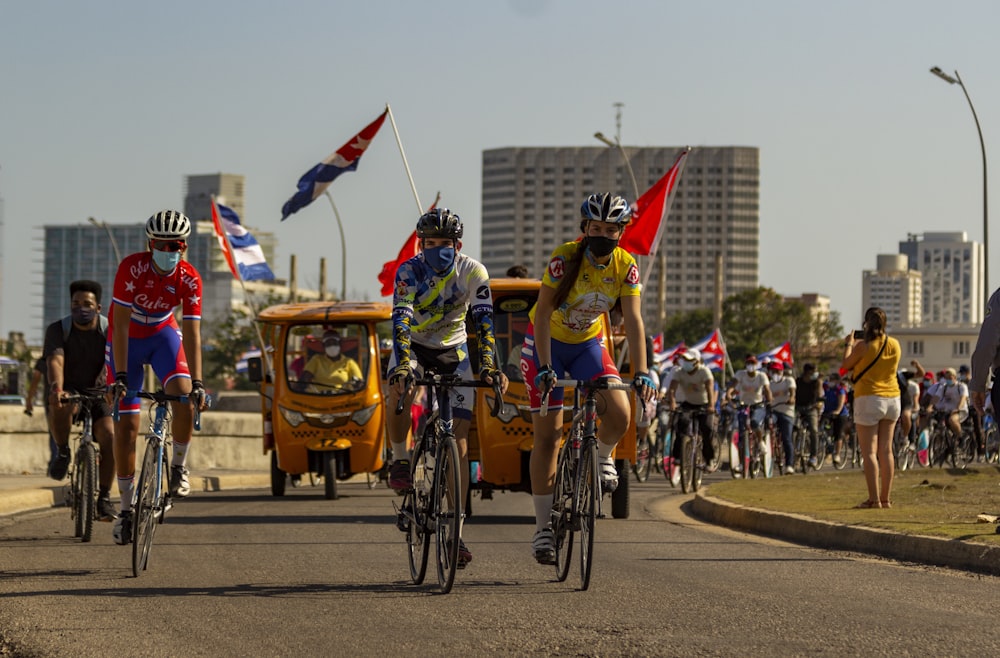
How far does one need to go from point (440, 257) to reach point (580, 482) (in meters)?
1.48

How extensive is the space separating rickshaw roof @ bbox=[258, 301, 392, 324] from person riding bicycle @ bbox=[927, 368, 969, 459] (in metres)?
15.9

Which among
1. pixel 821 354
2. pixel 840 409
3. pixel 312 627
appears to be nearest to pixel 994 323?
pixel 312 627

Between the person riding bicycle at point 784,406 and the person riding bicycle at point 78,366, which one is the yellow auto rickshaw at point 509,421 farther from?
the person riding bicycle at point 784,406

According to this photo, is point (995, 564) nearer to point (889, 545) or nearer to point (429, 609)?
point (889, 545)

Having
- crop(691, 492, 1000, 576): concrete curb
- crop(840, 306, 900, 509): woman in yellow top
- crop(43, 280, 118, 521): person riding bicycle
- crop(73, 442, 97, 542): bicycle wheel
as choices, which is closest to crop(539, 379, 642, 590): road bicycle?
crop(691, 492, 1000, 576): concrete curb

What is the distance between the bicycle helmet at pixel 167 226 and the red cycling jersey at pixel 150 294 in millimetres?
162

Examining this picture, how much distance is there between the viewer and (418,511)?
920 cm

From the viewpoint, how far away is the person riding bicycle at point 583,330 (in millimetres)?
9250

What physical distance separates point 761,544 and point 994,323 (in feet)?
9.65

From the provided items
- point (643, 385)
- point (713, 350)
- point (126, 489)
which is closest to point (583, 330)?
point (643, 385)

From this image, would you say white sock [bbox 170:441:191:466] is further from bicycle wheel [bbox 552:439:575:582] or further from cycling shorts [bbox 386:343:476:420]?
bicycle wheel [bbox 552:439:575:582]

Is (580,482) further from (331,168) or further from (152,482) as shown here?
(331,168)

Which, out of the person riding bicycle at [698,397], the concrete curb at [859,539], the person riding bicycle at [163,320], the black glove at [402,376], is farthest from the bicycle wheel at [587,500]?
the person riding bicycle at [698,397]

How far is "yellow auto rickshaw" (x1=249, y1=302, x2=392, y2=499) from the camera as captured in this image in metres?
20.2
